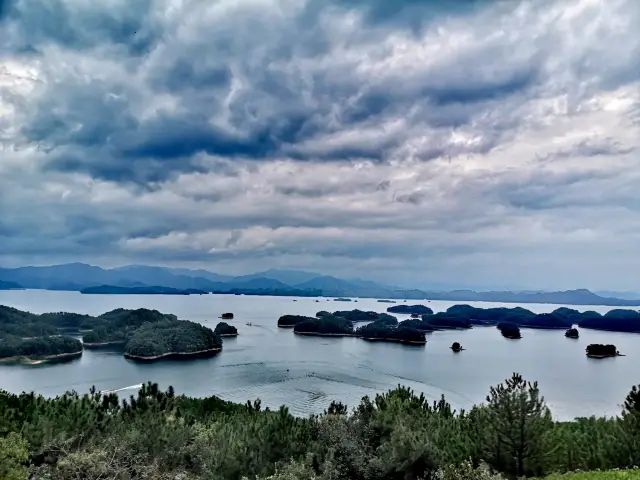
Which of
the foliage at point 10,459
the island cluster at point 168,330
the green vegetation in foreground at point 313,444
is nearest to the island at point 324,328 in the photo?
the island cluster at point 168,330

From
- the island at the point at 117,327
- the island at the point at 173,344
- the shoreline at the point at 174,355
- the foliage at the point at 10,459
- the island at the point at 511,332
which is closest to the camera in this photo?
the foliage at the point at 10,459

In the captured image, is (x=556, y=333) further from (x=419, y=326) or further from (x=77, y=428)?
(x=77, y=428)

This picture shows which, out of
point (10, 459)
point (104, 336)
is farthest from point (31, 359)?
point (10, 459)

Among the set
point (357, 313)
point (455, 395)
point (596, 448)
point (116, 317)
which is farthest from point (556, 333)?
point (596, 448)

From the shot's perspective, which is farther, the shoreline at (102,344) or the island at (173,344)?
the shoreline at (102,344)

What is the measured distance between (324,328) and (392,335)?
67.3ft

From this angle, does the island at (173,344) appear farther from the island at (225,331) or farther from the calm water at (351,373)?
the island at (225,331)

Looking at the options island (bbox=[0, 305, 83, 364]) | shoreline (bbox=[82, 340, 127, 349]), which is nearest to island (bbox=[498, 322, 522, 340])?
shoreline (bbox=[82, 340, 127, 349])

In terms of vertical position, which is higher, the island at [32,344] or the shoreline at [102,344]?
the island at [32,344]

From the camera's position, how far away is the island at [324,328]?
12575cm

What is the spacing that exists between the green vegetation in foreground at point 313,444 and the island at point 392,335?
89.6 meters

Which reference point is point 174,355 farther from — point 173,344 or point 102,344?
point 102,344

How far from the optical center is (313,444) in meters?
18.3

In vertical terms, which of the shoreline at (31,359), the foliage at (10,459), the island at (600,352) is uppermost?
the foliage at (10,459)
